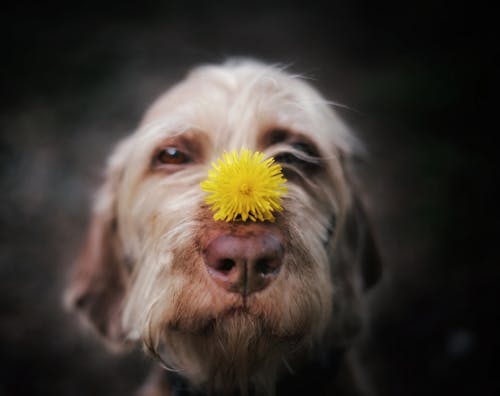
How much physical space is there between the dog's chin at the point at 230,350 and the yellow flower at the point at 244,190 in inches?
11.9

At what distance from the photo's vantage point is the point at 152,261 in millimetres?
1750

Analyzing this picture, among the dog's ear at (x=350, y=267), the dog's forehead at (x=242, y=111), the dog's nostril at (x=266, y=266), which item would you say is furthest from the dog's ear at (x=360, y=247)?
the dog's nostril at (x=266, y=266)

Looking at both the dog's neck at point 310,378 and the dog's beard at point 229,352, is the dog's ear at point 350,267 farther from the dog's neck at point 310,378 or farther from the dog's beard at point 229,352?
the dog's beard at point 229,352

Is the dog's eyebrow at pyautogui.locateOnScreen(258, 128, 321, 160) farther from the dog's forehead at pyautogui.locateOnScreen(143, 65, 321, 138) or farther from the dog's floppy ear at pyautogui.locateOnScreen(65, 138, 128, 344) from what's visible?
the dog's floppy ear at pyautogui.locateOnScreen(65, 138, 128, 344)

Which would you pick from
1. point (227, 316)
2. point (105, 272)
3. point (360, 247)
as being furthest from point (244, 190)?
point (105, 272)

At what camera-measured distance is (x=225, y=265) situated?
4.44ft

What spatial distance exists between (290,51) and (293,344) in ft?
21.8

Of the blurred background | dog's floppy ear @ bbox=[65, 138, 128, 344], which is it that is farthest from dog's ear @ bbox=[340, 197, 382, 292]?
dog's floppy ear @ bbox=[65, 138, 128, 344]

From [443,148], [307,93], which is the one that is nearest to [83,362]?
[307,93]

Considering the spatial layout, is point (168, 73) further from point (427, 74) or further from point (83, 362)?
point (83, 362)

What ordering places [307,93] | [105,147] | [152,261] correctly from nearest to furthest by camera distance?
[152,261], [307,93], [105,147]

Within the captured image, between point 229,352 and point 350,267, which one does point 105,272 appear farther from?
point 350,267

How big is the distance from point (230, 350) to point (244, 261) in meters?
0.40

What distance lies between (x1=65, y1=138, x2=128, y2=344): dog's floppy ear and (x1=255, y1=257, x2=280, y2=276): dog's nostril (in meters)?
1.18
